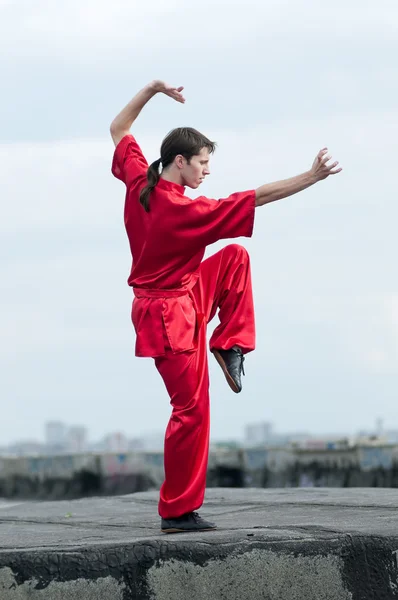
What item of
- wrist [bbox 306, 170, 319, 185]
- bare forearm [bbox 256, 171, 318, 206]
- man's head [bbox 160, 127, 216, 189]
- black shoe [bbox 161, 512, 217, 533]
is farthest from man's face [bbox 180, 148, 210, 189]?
black shoe [bbox 161, 512, 217, 533]

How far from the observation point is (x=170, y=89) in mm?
5316

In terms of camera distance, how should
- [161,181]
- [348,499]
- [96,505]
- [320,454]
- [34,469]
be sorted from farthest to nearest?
1. [34,469]
2. [320,454]
3. [96,505]
4. [348,499]
5. [161,181]

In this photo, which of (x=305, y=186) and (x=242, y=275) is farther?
(x=242, y=275)

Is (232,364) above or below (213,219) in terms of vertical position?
below

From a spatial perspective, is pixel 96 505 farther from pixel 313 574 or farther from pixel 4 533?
pixel 313 574

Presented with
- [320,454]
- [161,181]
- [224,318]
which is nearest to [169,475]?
[224,318]

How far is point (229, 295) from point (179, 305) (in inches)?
14.1

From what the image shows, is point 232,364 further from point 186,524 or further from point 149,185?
point 149,185

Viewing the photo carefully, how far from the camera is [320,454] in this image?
13016 millimetres

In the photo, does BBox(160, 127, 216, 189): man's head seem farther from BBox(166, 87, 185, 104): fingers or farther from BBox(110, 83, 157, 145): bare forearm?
BBox(110, 83, 157, 145): bare forearm

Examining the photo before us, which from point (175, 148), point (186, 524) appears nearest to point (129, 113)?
point (175, 148)

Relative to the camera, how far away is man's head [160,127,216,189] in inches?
205

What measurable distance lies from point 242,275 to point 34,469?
420 inches

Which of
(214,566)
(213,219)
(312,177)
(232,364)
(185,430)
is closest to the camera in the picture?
(214,566)
